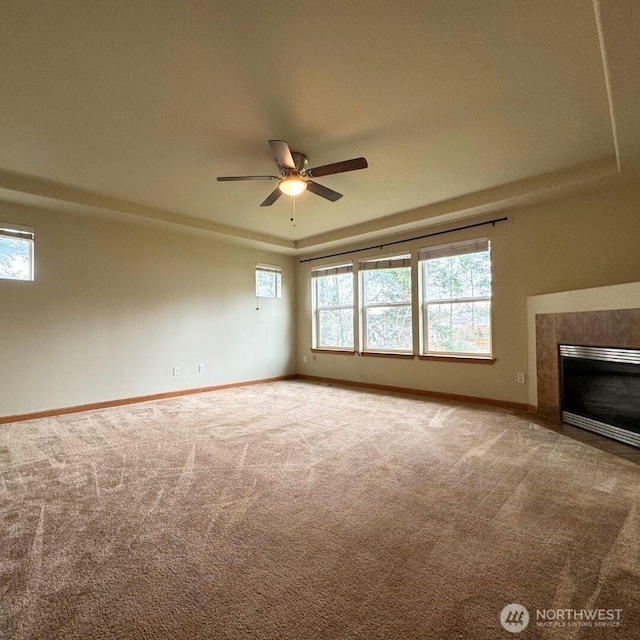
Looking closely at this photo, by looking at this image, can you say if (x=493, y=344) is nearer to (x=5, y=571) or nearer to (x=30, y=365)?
(x=5, y=571)

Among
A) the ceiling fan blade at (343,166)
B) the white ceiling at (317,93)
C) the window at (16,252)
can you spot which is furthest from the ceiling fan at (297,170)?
the window at (16,252)

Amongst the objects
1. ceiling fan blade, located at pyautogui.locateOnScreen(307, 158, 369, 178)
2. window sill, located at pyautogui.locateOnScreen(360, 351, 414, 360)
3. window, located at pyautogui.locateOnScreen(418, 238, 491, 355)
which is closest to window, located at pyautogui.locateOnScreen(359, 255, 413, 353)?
window sill, located at pyautogui.locateOnScreen(360, 351, 414, 360)

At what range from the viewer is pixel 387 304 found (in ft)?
18.4

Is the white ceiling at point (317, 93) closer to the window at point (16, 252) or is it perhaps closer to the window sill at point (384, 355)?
the window at point (16, 252)

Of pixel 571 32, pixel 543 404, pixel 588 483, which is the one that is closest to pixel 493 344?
pixel 543 404

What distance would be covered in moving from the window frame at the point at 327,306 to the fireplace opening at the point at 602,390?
3167 millimetres

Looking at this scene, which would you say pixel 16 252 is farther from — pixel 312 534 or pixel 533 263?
pixel 533 263

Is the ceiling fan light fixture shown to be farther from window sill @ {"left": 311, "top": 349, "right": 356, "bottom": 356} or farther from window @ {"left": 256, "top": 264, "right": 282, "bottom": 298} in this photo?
window sill @ {"left": 311, "top": 349, "right": 356, "bottom": 356}

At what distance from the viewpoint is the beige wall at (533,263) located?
3553 mm

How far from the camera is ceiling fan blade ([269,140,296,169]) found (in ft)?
8.02

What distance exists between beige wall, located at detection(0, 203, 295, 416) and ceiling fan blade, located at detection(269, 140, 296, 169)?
2996 millimetres

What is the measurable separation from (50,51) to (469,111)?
2.66 meters

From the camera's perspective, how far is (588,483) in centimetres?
225

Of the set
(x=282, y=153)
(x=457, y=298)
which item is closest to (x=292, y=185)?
(x=282, y=153)
